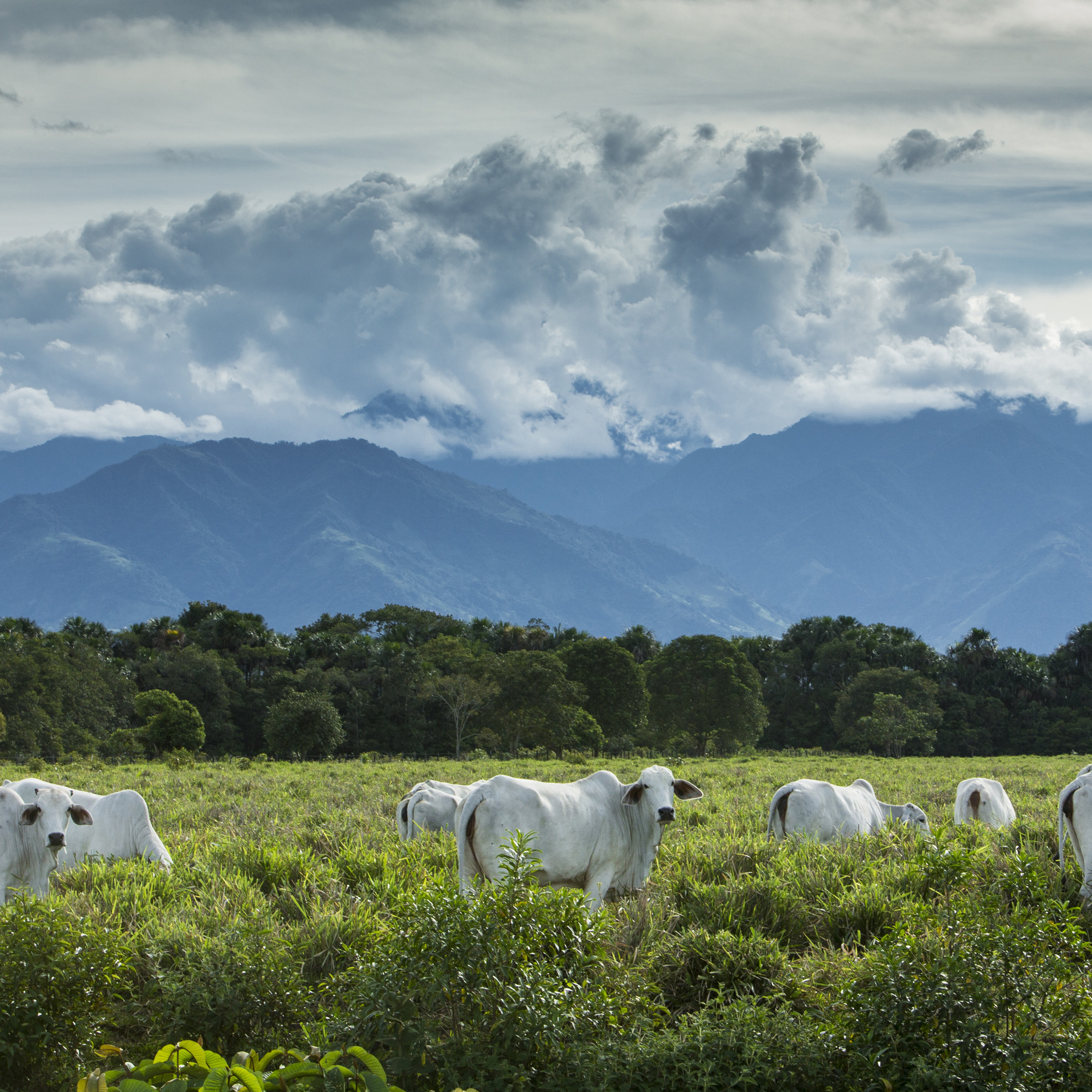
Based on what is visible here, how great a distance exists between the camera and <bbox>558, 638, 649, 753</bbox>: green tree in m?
62.0

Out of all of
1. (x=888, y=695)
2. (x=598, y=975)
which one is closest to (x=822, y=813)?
(x=598, y=975)

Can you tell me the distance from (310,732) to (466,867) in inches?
1805

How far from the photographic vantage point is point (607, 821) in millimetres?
8906

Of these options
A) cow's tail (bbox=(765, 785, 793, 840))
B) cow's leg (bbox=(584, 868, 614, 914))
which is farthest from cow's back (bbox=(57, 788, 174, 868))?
cow's tail (bbox=(765, 785, 793, 840))

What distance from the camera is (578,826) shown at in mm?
8578

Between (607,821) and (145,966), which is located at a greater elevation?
(607,821)

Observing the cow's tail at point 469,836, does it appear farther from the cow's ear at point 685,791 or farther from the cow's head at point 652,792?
the cow's ear at point 685,791

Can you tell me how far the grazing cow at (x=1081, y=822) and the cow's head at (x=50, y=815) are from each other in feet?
32.3

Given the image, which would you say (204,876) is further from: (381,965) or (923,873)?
(923,873)

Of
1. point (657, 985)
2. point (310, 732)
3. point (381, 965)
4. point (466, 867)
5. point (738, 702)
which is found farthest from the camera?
point (738, 702)

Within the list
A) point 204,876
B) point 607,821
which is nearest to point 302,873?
point 204,876

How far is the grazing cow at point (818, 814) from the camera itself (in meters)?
12.4

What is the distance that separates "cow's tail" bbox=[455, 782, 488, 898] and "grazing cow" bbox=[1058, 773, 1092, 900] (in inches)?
223

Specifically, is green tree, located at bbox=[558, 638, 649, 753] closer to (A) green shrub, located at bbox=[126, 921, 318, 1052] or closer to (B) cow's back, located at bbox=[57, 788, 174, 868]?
(B) cow's back, located at bbox=[57, 788, 174, 868]
